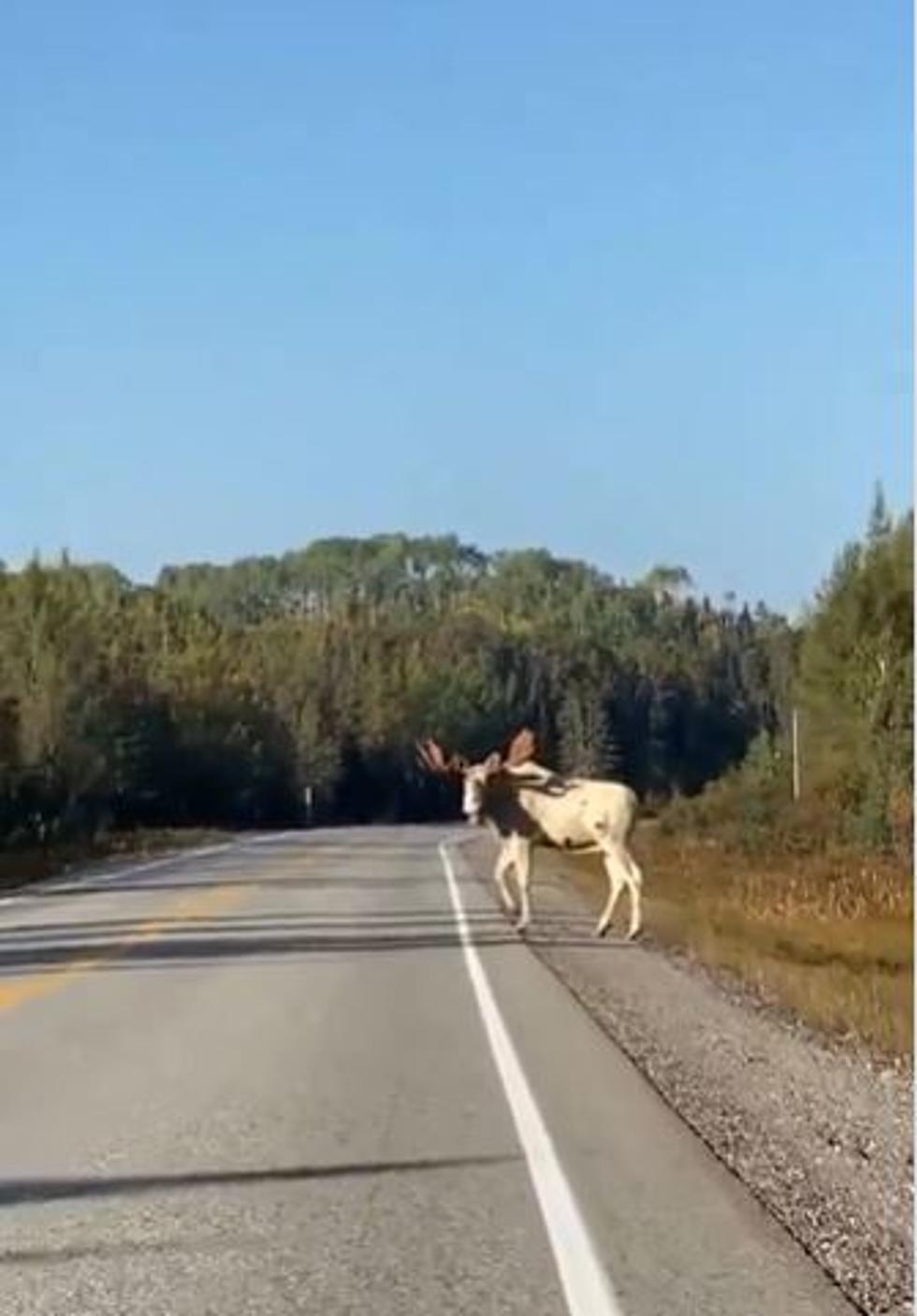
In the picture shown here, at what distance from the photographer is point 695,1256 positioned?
898 centimetres

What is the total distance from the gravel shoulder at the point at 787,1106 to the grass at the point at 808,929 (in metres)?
0.59

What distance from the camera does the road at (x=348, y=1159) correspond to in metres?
8.48

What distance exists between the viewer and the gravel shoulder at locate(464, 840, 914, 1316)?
9.51m

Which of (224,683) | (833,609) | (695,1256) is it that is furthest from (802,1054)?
(224,683)

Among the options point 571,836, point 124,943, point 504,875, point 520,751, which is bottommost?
point 124,943

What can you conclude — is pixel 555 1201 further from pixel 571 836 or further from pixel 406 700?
pixel 406 700

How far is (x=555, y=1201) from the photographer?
1009 centimetres

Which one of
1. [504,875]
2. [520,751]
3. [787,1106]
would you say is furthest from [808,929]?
[787,1106]

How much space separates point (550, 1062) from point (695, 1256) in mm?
6516

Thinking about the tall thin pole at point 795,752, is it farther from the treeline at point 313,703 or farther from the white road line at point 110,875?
the white road line at point 110,875

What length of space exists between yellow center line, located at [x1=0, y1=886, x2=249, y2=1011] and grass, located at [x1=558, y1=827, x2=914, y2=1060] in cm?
601

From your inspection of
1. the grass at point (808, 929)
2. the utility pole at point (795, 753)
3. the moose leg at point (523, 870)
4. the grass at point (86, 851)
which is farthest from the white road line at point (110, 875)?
the utility pole at point (795, 753)

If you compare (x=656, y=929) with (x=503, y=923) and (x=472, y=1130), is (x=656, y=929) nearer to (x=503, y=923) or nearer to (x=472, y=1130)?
(x=503, y=923)

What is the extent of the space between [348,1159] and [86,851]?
175ft
